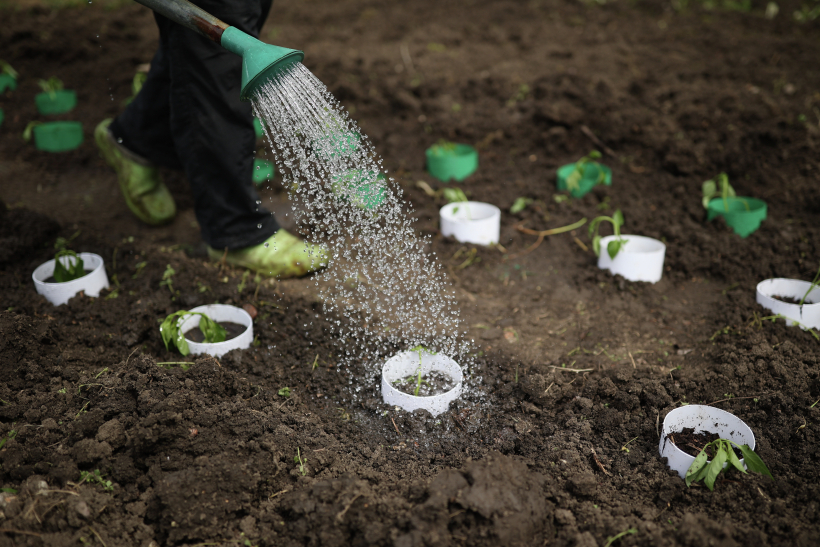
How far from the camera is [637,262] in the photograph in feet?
9.59

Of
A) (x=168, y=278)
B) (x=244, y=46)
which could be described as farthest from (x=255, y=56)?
(x=168, y=278)

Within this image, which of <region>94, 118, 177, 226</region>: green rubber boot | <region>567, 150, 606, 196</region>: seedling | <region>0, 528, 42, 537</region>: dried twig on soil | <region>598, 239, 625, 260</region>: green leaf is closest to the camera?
<region>0, 528, 42, 537</region>: dried twig on soil

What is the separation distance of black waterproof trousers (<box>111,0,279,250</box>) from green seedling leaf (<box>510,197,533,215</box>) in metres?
1.44

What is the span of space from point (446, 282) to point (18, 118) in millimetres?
3812

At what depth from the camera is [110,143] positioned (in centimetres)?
317

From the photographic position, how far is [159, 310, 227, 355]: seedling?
7.43 feet

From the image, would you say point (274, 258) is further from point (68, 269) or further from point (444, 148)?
point (444, 148)

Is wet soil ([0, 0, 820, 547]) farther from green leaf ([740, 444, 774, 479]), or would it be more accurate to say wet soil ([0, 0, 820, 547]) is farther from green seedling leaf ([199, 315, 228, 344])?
green seedling leaf ([199, 315, 228, 344])

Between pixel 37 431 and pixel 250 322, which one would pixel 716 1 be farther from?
pixel 37 431

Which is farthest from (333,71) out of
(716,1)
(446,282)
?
(716,1)

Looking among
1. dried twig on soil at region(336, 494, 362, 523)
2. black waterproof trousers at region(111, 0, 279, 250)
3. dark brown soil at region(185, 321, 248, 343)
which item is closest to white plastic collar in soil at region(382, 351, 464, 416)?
dried twig on soil at region(336, 494, 362, 523)

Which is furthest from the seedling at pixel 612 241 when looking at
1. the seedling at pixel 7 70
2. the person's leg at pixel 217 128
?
the seedling at pixel 7 70

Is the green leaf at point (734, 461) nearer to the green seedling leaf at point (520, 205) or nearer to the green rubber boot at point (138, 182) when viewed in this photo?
the green seedling leaf at point (520, 205)

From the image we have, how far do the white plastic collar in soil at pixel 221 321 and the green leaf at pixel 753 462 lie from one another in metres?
1.81
